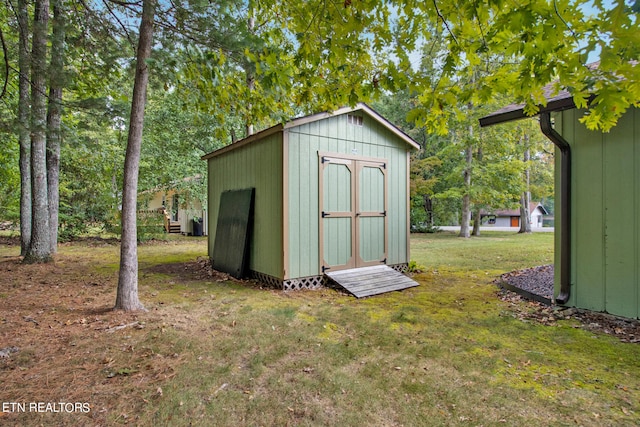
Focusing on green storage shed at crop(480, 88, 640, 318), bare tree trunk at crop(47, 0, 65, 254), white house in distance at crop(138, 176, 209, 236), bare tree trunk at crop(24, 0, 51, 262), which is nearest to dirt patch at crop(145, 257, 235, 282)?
bare tree trunk at crop(24, 0, 51, 262)

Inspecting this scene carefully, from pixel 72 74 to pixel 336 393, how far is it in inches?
252

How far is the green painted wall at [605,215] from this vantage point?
3381 millimetres

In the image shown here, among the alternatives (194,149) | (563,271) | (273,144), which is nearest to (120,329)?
(273,144)

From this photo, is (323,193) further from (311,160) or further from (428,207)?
(428,207)

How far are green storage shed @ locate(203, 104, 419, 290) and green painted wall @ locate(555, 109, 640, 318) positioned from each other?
117 inches

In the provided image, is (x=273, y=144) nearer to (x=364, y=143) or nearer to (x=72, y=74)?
(x=364, y=143)

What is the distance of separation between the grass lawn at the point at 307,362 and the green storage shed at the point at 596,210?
1.98 feet

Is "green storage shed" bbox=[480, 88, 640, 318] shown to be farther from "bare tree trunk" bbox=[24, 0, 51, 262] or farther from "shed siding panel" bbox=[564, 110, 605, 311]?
"bare tree trunk" bbox=[24, 0, 51, 262]

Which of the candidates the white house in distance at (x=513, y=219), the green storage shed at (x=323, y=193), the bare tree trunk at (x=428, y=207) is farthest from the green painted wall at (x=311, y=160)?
the white house in distance at (x=513, y=219)

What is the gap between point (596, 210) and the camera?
366 centimetres

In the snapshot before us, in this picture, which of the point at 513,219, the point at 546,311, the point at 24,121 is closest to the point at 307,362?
the point at 546,311

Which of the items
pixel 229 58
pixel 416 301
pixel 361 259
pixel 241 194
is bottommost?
pixel 416 301

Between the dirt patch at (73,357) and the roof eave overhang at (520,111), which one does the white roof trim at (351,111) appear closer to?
the roof eave overhang at (520,111)

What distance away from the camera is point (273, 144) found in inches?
213
